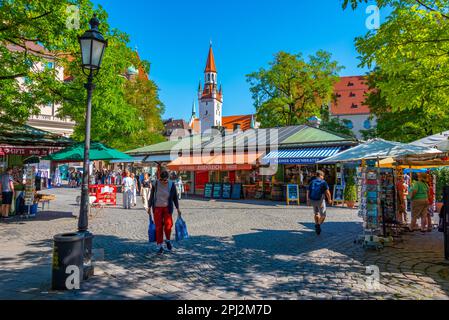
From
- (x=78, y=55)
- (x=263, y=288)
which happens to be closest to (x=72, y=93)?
(x=78, y=55)

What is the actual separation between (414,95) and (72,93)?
11109mm

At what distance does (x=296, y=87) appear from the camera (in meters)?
38.0

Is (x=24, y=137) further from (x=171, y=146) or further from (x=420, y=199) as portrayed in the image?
(x=171, y=146)

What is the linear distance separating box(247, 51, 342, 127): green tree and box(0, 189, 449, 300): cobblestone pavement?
93.3 feet

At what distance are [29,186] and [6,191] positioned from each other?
2.38ft

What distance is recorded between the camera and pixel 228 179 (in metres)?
24.3

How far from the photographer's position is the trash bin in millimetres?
4730

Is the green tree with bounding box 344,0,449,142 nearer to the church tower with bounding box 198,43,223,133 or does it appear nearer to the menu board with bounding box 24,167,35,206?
the menu board with bounding box 24,167,35,206

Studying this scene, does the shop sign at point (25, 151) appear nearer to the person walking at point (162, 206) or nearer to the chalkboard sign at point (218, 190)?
the person walking at point (162, 206)

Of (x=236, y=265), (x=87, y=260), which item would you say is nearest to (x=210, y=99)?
(x=236, y=265)

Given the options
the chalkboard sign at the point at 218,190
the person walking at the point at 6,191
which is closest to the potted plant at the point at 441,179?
the chalkboard sign at the point at 218,190

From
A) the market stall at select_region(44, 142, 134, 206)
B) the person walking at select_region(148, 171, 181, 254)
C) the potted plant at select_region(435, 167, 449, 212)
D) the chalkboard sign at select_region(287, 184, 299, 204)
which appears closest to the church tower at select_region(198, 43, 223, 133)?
the chalkboard sign at select_region(287, 184, 299, 204)

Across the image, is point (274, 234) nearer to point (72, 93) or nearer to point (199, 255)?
point (199, 255)
